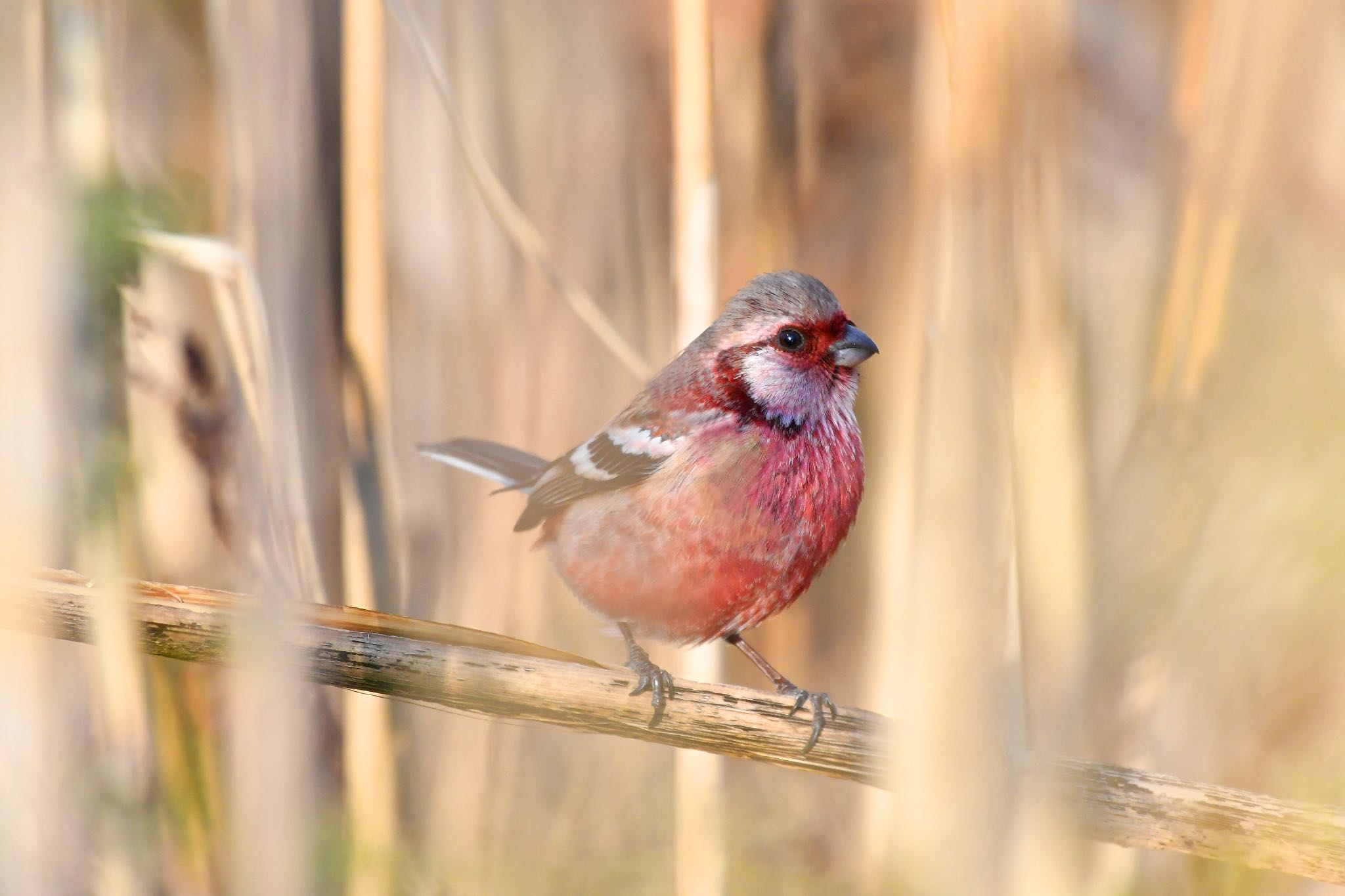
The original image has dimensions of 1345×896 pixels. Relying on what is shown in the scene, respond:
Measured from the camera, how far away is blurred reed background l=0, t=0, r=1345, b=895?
92.4 inches

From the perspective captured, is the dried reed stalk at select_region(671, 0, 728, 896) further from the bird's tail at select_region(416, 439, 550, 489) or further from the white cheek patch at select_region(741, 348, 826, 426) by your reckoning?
the bird's tail at select_region(416, 439, 550, 489)

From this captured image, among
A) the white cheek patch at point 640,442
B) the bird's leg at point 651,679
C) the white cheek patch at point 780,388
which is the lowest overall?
the bird's leg at point 651,679

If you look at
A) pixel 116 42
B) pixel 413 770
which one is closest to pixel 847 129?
pixel 116 42

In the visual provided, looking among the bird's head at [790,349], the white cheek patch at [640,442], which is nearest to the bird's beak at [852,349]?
the bird's head at [790,349]

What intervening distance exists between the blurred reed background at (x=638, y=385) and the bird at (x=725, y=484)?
18 centimetres

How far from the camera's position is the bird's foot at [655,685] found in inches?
85.7

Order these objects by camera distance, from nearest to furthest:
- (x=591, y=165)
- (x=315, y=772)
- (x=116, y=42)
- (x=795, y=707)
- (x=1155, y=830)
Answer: (x=1155, y=830), (x=795, y=707), (x=315, y=772), (x=116, y=42), (x=591, y=165)

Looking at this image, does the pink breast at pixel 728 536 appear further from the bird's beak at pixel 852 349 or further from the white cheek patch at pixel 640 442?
the bird's beak at pixel 852 349

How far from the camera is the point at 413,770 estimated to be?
3.24 m

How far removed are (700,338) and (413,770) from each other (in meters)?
1.54

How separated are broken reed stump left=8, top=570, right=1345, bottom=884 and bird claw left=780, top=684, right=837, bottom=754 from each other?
0.07 feet

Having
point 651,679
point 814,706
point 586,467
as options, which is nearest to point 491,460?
point 586,467

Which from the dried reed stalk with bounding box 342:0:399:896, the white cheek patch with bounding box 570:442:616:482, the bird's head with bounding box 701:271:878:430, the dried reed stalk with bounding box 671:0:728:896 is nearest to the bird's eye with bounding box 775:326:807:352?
the bird's head with bounding box 701:271:878:430

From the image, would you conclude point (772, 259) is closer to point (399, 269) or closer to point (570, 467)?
point (570, 467)
